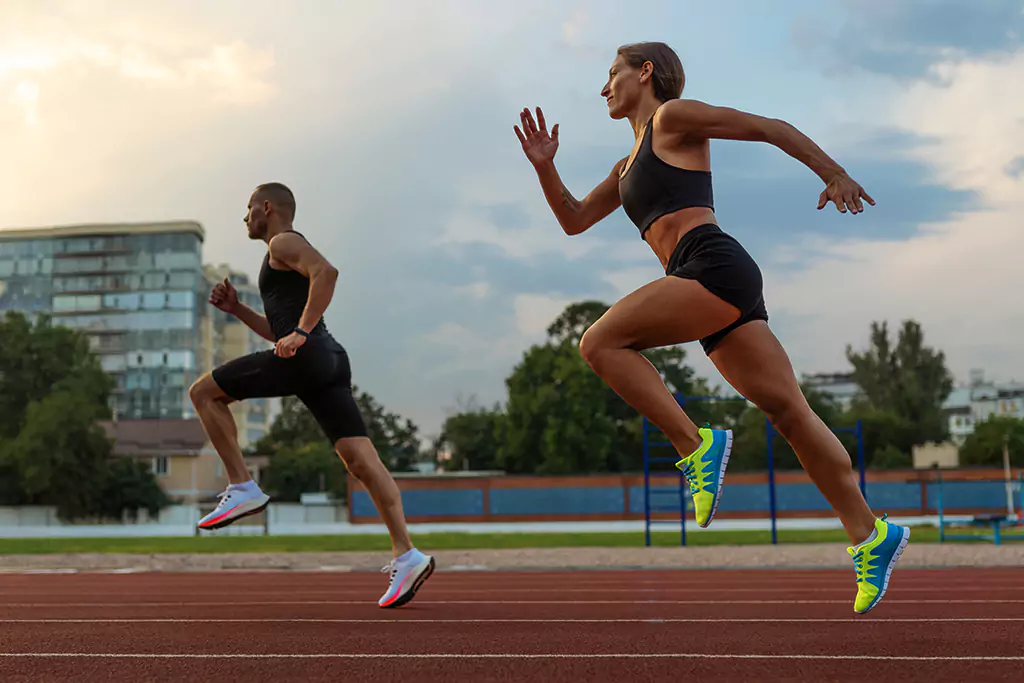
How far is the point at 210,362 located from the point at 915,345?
6165 cm

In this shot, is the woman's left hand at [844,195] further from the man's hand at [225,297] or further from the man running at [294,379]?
the man's hand at [225,297]

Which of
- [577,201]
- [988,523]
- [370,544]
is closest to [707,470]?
[577,201]

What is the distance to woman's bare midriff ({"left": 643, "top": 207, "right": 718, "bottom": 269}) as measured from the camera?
13.4 ft

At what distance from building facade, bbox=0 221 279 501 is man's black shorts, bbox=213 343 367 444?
3697 inches

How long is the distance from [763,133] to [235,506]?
3.88m

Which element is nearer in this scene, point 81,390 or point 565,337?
point 81,390

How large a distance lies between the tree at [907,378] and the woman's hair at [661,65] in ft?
267

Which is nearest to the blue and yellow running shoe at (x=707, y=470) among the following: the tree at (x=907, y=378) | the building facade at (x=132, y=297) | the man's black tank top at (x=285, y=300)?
the man's black tank top at (x=285, y=300)

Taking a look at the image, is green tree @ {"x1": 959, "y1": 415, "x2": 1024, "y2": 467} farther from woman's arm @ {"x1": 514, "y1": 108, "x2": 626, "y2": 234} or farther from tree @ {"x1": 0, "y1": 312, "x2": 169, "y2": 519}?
woman's arm @ {"x1": 514, "y1": 108, "x2": 626, "y2": 234}

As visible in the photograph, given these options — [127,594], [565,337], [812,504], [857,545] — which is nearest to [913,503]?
[812,504]

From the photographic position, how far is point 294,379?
20.6 feet

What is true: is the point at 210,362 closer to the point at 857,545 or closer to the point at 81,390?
the point at 81,390

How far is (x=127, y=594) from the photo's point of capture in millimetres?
9422

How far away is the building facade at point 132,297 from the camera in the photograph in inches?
3937
